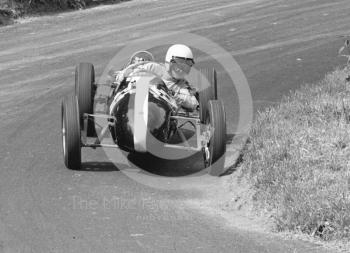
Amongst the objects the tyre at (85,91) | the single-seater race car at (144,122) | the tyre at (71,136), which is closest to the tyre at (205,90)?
the single-seater race car at (144,122)

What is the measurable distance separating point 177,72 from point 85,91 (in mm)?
1249

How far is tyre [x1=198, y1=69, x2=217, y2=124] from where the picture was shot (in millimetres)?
10172

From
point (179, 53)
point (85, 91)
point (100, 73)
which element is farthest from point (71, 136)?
point (100, 73)

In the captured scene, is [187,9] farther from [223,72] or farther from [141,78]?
[141,78]

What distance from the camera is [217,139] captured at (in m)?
8.69

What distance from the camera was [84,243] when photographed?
669 cm

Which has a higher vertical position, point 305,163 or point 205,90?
point 205,90

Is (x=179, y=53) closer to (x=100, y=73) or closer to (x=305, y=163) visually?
(x=305, y=163)

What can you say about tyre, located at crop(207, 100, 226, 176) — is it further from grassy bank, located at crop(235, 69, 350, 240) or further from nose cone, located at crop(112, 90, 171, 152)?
nose cone, located at crop(112, 90, 171, 152)

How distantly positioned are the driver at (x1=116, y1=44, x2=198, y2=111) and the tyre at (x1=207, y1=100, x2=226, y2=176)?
1.11m

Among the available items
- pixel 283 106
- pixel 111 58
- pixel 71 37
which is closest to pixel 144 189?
pixel 283 106

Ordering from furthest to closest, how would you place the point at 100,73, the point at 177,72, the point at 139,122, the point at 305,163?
the point at 100,73
the point at 177,72
the point at 139,122
the point at 305,163

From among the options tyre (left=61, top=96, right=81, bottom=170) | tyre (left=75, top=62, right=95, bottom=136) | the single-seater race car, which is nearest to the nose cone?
the single-seater race car

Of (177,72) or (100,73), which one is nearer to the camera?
(177,72)
